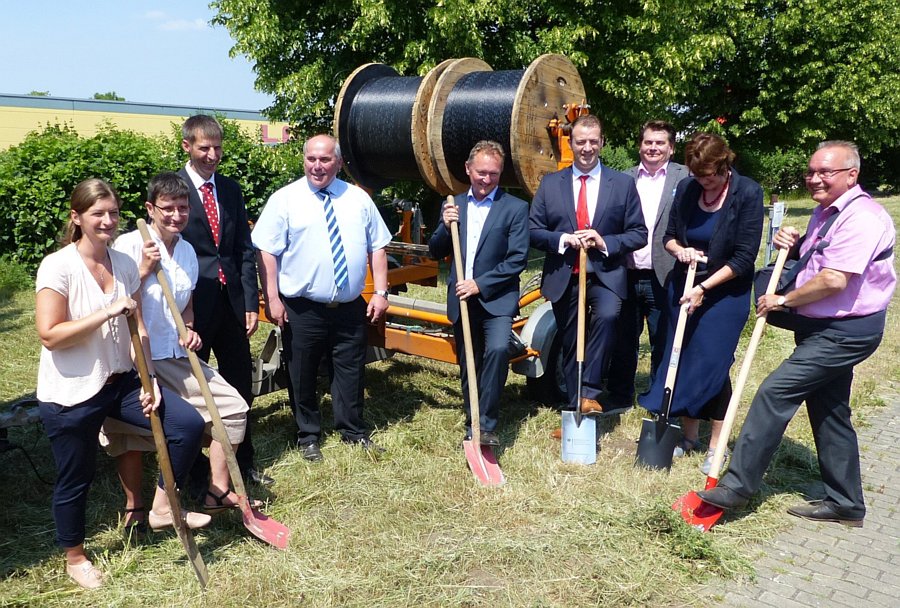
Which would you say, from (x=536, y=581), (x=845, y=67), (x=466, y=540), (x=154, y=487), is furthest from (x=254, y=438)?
(x=845, y=67)

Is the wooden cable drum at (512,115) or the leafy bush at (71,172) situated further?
the leafy bush at (71,172)

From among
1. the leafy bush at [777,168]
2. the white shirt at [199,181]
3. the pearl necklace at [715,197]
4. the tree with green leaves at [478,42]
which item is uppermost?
the tree with green leaves at [478,42]

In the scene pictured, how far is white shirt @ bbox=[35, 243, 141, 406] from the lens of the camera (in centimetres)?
333

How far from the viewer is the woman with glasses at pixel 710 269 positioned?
14.8 feet

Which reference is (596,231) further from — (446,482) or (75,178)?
(75,178)

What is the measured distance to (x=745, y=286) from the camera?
4664 mm

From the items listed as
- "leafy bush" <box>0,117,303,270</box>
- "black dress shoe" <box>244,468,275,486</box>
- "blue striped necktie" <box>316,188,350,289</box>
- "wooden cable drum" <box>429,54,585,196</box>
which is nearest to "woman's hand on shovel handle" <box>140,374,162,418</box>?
"black dress shoe" <box>244,468,275,486</box>

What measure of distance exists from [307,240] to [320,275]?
237 millimetres

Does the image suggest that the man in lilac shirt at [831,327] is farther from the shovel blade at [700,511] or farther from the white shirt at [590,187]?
the white shirt at [590,187]

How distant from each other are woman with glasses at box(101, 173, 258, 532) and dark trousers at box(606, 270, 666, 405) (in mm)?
2797

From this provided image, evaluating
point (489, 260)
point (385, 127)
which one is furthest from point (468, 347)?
point (385, 127)

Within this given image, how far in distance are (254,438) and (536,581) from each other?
2.71 meters

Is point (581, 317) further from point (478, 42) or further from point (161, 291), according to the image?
point (478, 42)

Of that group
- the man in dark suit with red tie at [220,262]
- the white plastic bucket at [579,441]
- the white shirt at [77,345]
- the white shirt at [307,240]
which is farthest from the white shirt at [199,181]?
the white plastic bucket at [579,441]
